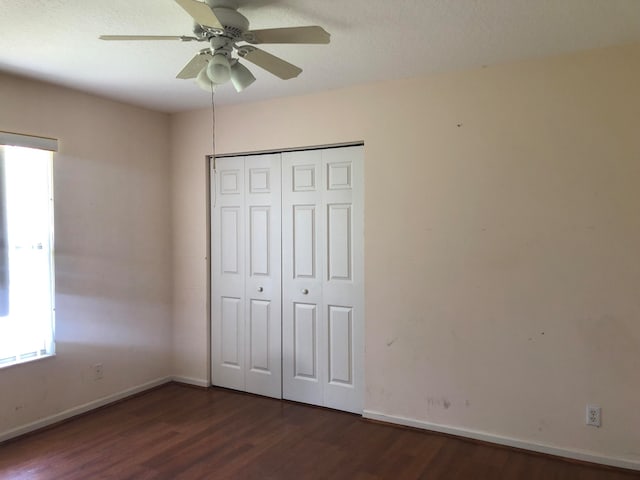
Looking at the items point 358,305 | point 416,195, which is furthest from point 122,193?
point 416,195

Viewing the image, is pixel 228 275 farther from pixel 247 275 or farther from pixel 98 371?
pixel 98 371

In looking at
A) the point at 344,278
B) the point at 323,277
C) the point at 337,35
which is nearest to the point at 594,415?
the point at 344,278

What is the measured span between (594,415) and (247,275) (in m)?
2.63

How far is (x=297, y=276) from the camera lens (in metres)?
3.73

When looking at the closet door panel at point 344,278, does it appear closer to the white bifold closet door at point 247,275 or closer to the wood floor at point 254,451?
the wood floor at point 254,451

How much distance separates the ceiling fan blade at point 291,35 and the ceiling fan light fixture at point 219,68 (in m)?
0.14

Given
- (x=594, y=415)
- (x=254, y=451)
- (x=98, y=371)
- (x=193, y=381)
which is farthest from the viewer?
(x=193, y=381)

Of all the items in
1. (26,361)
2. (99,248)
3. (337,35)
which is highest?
(337,35)

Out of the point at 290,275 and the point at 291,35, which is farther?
the point at 290,275

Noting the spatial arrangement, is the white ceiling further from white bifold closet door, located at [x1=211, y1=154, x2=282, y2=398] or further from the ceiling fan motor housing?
white bifold closet door, located at [x1=211, y1=154, x2=282, y2=398]

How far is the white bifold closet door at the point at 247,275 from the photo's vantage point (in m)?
3.84

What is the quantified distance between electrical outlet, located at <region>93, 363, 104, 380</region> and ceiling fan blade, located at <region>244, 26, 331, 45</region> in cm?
285

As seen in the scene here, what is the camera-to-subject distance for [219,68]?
2023mm

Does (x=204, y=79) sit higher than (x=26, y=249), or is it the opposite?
(x=204, y=79)
